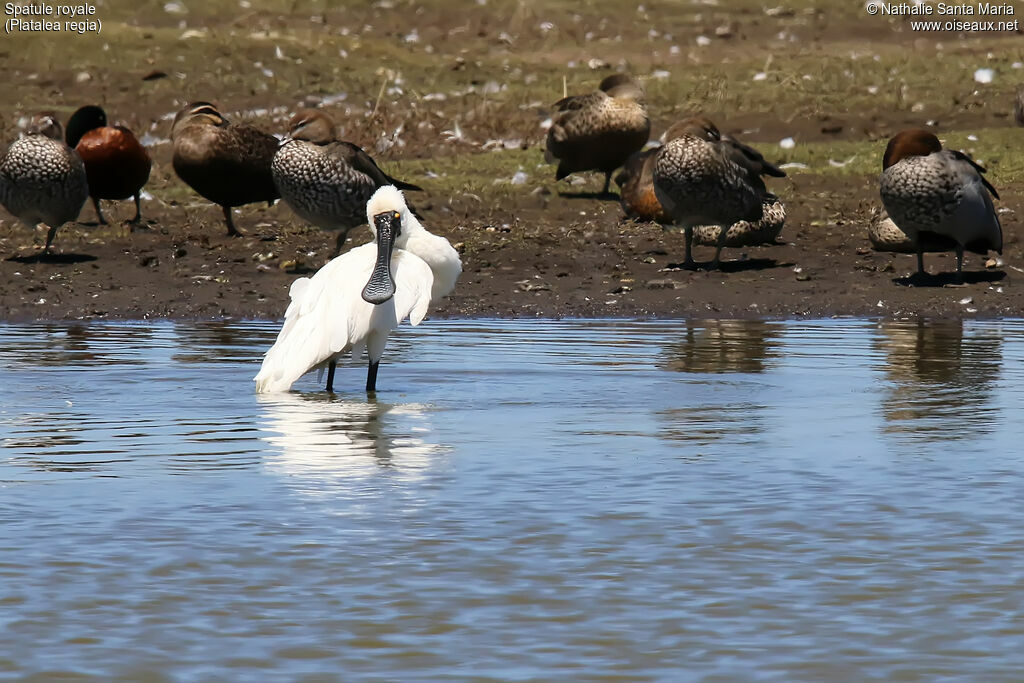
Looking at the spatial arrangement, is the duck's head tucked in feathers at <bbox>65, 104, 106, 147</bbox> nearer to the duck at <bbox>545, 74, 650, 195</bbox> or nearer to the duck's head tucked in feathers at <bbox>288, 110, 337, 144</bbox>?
the duck's head tucked in feathers at <bbox>288, 110, 337, 144</bbox>

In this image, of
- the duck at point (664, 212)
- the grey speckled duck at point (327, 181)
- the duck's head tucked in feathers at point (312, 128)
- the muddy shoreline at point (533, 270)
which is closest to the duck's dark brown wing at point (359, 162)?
the grey speckled duck at point (327, 181)

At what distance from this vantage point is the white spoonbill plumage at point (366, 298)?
9.56 m

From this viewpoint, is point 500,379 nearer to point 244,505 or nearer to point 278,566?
point 244,505

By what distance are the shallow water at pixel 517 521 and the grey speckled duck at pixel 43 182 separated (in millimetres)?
4720

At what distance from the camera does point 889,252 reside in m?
15.9

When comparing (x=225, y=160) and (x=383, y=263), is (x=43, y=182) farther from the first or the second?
(x=383, y=263)

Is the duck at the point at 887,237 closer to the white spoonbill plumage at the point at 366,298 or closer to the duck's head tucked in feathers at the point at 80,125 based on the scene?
the white spoonbill plumage at the point at 366,298

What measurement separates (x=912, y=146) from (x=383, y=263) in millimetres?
6208

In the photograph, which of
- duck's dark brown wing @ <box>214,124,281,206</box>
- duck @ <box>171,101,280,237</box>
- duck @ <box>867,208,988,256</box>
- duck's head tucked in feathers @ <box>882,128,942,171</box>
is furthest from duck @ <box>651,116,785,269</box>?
duck @ <box>171,101,280,237</box>

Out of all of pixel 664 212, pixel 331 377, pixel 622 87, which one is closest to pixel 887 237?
pixel 664 212

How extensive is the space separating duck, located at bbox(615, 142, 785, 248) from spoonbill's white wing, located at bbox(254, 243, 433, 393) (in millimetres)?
5875

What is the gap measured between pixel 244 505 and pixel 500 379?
12.3 feet

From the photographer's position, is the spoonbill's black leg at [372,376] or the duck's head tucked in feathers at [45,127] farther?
the duck's head tucked in feathers at [45,127]

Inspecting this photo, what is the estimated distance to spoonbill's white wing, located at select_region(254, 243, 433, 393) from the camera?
9.49 metres
